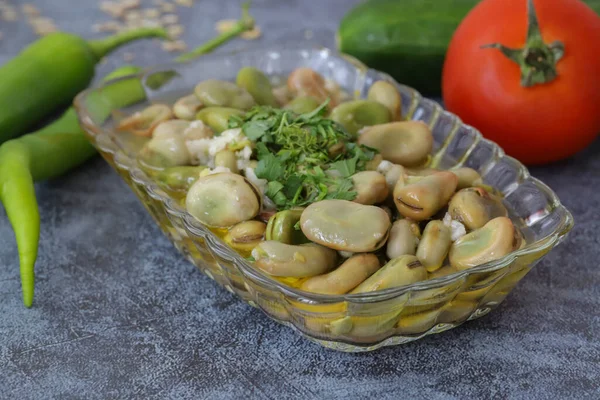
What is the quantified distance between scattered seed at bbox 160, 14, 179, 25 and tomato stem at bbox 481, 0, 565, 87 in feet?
4.08

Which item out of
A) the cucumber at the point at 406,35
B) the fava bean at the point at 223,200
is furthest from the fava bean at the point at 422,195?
the cucumber at the point at 406,35

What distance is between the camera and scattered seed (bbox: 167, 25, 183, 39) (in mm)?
2130

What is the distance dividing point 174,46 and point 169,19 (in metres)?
0.26

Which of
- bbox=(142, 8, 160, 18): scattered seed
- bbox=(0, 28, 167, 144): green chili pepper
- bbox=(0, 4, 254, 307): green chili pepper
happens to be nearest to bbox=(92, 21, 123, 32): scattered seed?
bbox=(142, 8, 160, 18): scattered seed

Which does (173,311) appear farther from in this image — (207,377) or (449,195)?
(449,195)

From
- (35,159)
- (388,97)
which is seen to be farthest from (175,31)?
(388,97)

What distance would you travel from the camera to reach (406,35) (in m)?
1.71

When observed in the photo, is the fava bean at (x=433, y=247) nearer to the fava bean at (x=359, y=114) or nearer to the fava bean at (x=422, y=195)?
the fava bean at (x=422, y=195)

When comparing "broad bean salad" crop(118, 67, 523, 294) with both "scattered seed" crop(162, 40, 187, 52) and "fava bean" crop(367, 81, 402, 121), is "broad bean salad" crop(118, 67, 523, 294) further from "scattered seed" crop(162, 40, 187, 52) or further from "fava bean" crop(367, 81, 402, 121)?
"scattered seed" crop(162, 40, 187, 52)

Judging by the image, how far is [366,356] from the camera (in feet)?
3.28

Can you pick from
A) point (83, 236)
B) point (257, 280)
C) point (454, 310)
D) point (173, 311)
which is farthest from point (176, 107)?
point (454, 310)

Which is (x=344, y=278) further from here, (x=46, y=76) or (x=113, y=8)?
(x=113, y=8)

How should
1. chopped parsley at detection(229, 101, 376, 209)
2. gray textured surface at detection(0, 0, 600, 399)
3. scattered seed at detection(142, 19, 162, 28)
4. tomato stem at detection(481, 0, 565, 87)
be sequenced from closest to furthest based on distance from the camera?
gray textured surface at detection(0, 0, 600, 399) < chopped parsley at detection(229, 101, 376, 209) < tomato stem at detection(481, 0, 565, 87) < scattered seed at detection(142, 19, 162, 28)

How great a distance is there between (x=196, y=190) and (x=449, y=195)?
0.40 m
